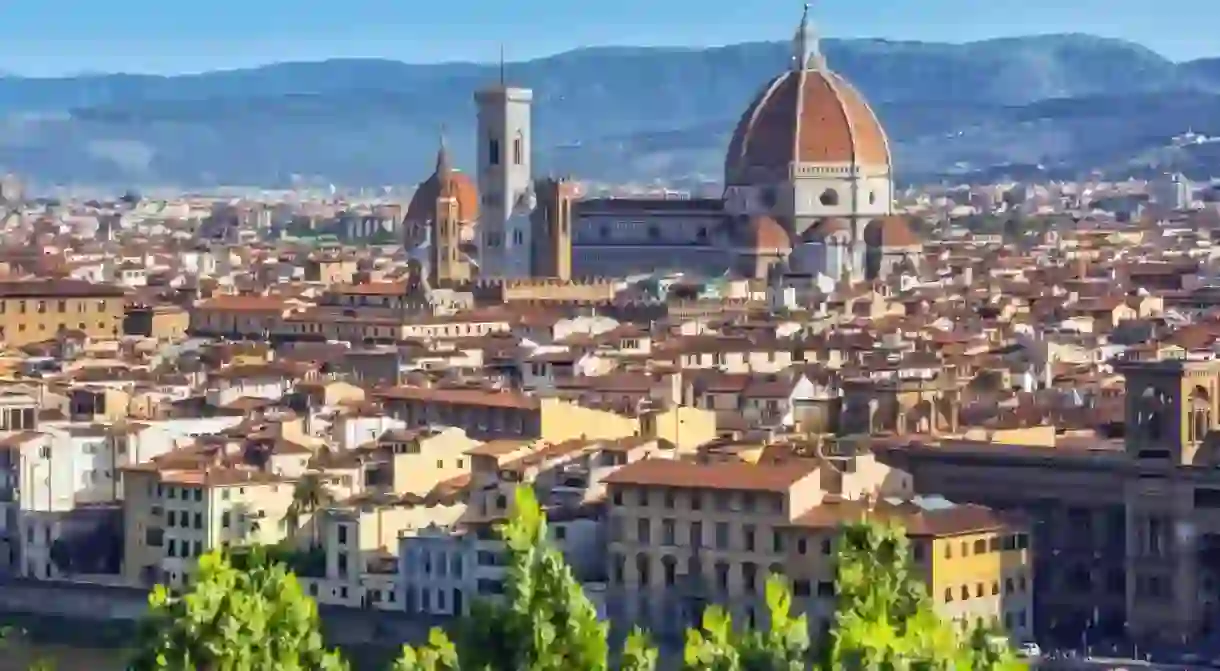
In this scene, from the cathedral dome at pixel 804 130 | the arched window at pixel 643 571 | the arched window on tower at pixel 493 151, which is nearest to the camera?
the arched window at pixel 643 571

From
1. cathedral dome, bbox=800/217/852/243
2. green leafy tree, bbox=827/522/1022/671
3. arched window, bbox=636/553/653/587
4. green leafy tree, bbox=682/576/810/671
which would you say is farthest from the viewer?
cathedral dome, bbox=800/217/852/243

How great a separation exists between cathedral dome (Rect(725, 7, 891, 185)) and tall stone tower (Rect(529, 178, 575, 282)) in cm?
363

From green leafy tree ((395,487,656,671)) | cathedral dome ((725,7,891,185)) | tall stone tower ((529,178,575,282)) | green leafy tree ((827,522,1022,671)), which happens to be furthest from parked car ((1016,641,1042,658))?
cathedral dome ((725,7,891,185))

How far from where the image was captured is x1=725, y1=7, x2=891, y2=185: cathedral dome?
7294 centimetres

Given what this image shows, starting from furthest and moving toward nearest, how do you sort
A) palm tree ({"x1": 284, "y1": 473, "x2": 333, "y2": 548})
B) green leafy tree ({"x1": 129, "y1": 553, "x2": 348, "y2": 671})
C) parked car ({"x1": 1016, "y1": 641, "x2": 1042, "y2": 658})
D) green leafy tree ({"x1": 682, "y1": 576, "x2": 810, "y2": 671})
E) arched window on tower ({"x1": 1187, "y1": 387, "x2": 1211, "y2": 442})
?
palm tree ({"x1": 284, "y1": 473, "x2": 333, "y2": 548})
arched window on tower ({"x1": 1187, "y1": 387, "x2": 1211, "y2": 442})
parked car ({"x1": 1016, "y1": 641, "x2": 1042, "y2": 658})
green leafy tree ({"x1": 129, "y1": 553, "x2": 348, "y2": 671})
green leafy tree ({"x1": 682, "y1": 576, "x2": 810, "y2": 671})

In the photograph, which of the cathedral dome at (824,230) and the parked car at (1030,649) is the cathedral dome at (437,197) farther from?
the parked car at (1030,649)

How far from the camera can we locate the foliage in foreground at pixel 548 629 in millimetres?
15859

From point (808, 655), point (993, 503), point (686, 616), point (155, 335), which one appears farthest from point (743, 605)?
point (155, 335)

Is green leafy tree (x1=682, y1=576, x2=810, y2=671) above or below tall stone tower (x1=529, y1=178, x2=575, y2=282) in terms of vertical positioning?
below

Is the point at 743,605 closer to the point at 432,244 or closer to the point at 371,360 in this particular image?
the point at 371,360

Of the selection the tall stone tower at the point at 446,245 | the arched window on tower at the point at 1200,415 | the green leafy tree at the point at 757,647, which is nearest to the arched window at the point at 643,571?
the arched window on tower at the point at 1200,415

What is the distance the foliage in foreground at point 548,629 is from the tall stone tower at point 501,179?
56186mm

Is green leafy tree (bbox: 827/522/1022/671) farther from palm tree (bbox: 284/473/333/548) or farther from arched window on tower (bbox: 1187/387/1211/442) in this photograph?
palm tree (bbox: 284/473/333/548)

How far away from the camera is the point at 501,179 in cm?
7406
